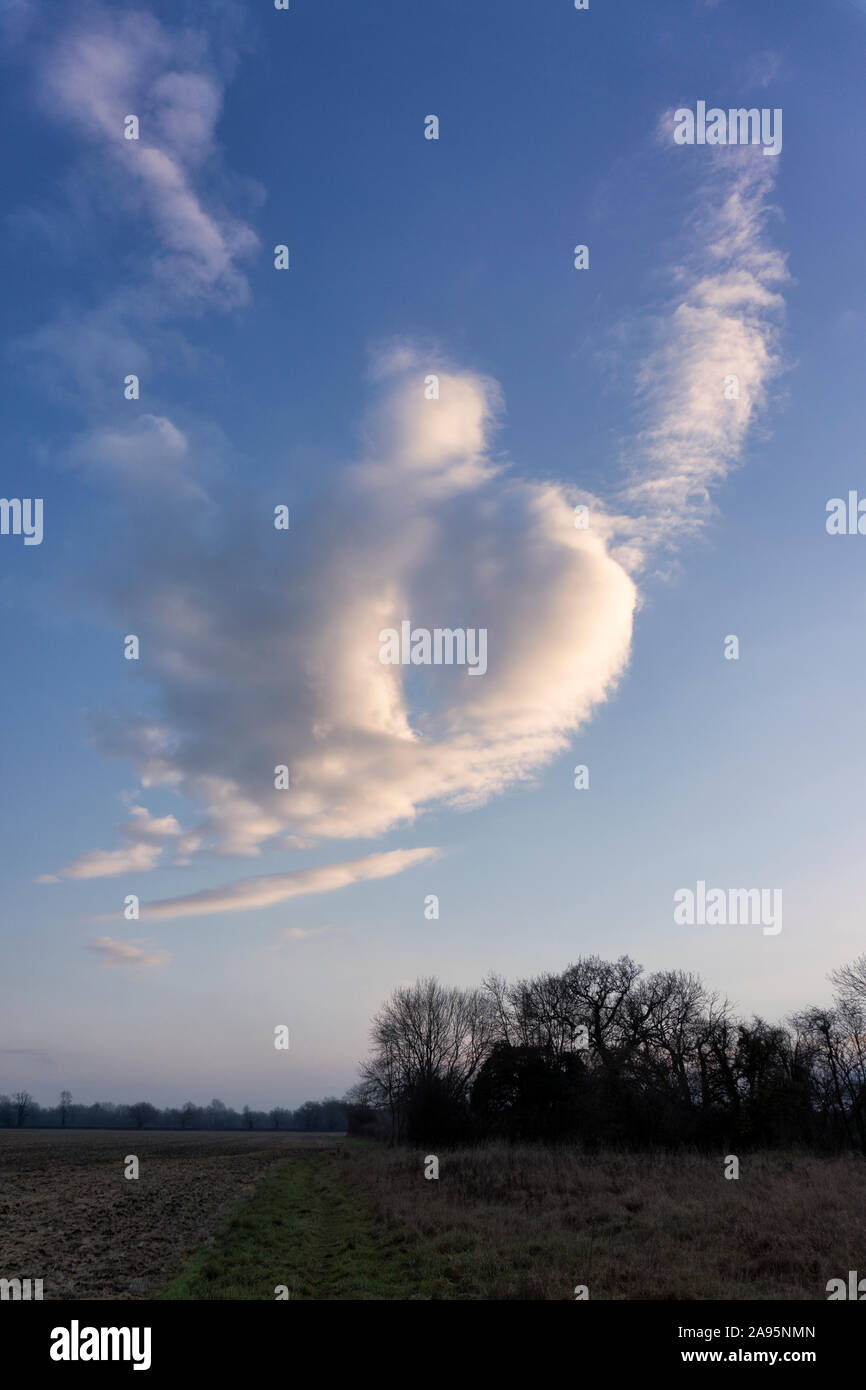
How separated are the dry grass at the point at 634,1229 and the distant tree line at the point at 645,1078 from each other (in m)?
12.5

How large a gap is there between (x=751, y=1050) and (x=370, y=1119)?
310ft

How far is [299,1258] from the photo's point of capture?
18.4 meters

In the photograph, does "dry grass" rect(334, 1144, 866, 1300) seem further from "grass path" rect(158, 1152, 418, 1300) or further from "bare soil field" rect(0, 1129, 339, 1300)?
"bare soil field" rect(0, 1129, 339, 1300)

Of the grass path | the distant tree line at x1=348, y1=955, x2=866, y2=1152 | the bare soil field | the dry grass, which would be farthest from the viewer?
the distant tree line at x1=348, y1=955, x2=866, y2=1152

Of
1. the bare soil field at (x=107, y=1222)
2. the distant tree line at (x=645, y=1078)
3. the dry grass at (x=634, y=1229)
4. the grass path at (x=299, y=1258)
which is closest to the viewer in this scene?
the dry grass at (x=634, y=1229)

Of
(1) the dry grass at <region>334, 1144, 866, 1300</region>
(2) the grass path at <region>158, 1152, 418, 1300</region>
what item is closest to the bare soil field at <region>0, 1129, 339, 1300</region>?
(2) the grass path at <region>158, 1152, 418, 1300</region>

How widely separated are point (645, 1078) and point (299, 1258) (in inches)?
1198

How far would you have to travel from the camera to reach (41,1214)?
90.4 ft

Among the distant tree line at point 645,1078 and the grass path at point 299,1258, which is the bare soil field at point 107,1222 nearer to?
the grass path at point 299,1258

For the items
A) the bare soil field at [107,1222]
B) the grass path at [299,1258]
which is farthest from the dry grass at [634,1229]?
the bare soil field at [107,1222]

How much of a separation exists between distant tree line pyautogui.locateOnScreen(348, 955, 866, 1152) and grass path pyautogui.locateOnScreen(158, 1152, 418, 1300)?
1909 centimetres

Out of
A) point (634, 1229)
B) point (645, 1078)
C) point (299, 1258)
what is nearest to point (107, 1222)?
point (299, 1258)

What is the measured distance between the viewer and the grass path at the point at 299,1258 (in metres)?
14.8

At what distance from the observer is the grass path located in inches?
584
